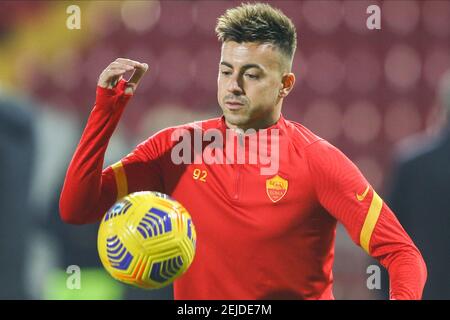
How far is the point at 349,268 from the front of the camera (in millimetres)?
7059

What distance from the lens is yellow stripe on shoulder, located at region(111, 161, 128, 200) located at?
3549 millimetres

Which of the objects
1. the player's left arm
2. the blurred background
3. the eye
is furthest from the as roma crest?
the blurred background

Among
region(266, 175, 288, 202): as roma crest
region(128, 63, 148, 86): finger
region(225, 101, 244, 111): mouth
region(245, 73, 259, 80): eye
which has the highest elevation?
region(128, 63, 148, 86): finger

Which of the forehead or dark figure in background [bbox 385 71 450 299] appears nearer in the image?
the forehead

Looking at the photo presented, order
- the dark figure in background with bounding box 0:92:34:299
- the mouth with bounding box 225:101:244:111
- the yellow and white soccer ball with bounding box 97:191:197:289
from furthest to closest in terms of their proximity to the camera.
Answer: the dark figure in background with bounding box 0:92:34:299 < the mouth with bounding box 225:101:244:111 < the yellow and white soccer ball with bounding box 97:191:197:289

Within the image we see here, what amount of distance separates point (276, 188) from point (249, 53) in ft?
1.81

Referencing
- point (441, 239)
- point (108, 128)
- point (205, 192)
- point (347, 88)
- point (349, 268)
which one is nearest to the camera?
point (108, 128)

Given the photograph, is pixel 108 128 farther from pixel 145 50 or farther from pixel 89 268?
pixel 145 50

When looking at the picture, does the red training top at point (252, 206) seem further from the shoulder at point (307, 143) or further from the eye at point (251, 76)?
the eye at point (251, 76)

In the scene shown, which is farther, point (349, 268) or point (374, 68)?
point (374, 68)

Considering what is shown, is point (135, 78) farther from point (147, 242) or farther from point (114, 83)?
point (147, 242)

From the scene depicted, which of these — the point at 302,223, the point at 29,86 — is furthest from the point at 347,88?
the point at 302,223

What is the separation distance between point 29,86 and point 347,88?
9.44 ft

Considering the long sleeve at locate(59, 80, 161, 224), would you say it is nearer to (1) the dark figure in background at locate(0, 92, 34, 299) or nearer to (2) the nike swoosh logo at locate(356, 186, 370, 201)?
(2) the nike swoosh logo at locate(356, 186, 370, 201)
